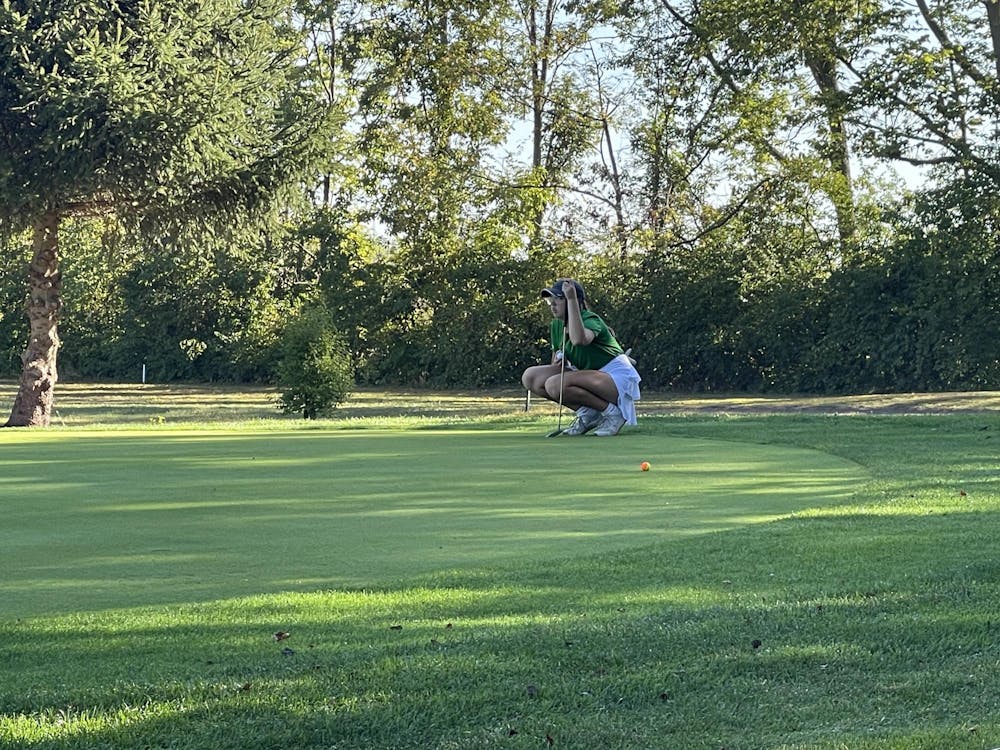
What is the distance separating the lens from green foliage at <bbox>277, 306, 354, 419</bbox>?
72.6 feet

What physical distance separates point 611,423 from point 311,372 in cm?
869

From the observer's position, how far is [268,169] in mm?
22875

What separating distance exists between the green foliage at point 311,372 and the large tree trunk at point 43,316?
3.80m

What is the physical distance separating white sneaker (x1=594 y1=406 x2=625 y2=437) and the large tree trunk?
10954 millimetres

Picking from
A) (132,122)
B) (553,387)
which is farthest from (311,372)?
(553,387)

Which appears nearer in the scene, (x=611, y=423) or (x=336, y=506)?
(x=336, y=506)

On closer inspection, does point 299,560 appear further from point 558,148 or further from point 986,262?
point 558,148

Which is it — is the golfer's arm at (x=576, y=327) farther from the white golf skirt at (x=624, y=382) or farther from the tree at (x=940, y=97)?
the tree at (x=940, y=97)

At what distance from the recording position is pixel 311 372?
2214cm

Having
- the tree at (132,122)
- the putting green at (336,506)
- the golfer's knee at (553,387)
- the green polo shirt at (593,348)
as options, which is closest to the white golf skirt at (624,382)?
the green polo shirt at (593,348)

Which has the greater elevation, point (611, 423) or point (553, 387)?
point (553, 387)

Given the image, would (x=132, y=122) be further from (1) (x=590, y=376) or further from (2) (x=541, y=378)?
(1) (x=590, y=376)

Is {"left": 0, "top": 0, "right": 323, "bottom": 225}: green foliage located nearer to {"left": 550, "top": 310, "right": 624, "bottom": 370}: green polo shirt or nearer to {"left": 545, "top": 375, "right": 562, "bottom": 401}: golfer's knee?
{"left": 550, "top": 310, "right": 624, "bottom": 370}: green polo shirt

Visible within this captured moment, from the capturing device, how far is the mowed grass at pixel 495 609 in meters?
3.72
